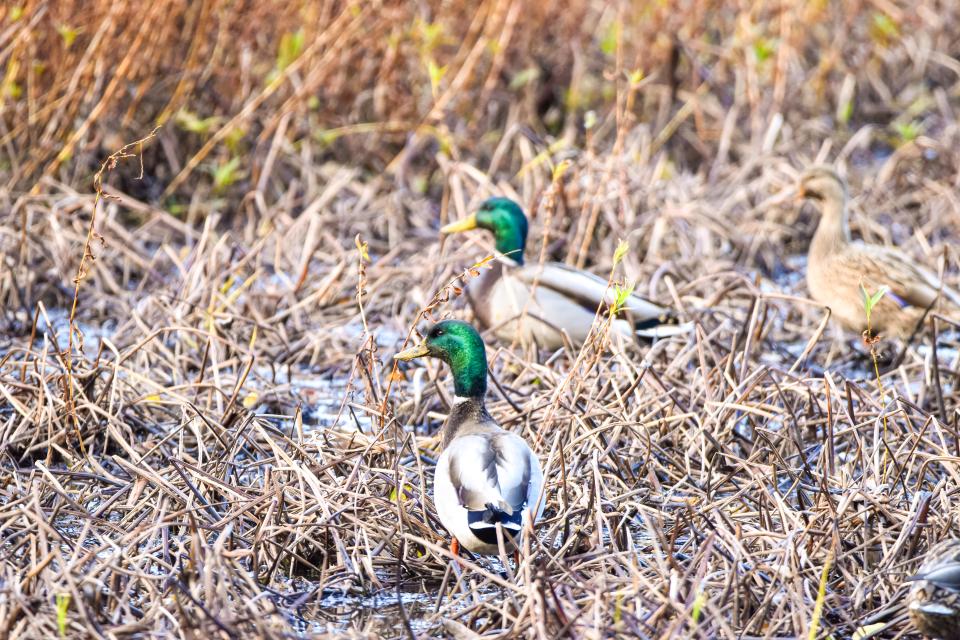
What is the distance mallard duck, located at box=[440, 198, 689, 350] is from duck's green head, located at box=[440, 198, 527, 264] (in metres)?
0.24

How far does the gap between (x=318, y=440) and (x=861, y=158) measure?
5.99m

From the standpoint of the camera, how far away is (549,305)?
585 cm

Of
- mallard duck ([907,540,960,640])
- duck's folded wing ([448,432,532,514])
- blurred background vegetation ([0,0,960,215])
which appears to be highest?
mallard duck ([907,540,960,640])

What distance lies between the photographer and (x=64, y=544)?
372 cm

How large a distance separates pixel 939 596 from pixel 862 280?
293cm

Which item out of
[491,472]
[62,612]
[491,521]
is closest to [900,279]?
[491,472]

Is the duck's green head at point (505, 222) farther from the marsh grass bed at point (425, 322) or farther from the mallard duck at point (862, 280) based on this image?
the mallard duck at point (862, 280)

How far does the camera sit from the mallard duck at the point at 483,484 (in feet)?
11.4

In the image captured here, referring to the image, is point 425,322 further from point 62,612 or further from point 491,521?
point 62,612

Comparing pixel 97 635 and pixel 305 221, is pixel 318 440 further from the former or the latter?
pixel 305 221

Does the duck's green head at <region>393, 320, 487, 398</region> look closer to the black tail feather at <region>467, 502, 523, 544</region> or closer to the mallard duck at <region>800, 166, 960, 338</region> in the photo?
the black tail feather at <region>467, 502, 523, 544</region>

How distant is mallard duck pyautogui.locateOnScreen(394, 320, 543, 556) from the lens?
3.48 m

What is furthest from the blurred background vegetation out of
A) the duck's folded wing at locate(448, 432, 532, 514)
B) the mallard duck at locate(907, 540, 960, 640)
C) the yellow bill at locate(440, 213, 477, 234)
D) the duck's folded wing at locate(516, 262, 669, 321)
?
the mallard duck at locate(907, 540, 960, 640)

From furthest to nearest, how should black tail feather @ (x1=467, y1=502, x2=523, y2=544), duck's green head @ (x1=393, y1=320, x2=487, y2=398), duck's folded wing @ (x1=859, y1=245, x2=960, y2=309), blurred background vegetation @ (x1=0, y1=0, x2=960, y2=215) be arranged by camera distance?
1. blurred background vegetation @ (x1=0, y1=0, x2=960, y2=215)
2. duck's folded wing @ (x1=859, y1=245, x2=960, y2=309)
3. duck's green head @ (x1=393, y1=320, x2=487, y2=398)
4. black tail feather @ (x1=467, y1=502, x2=523, y2=544)
